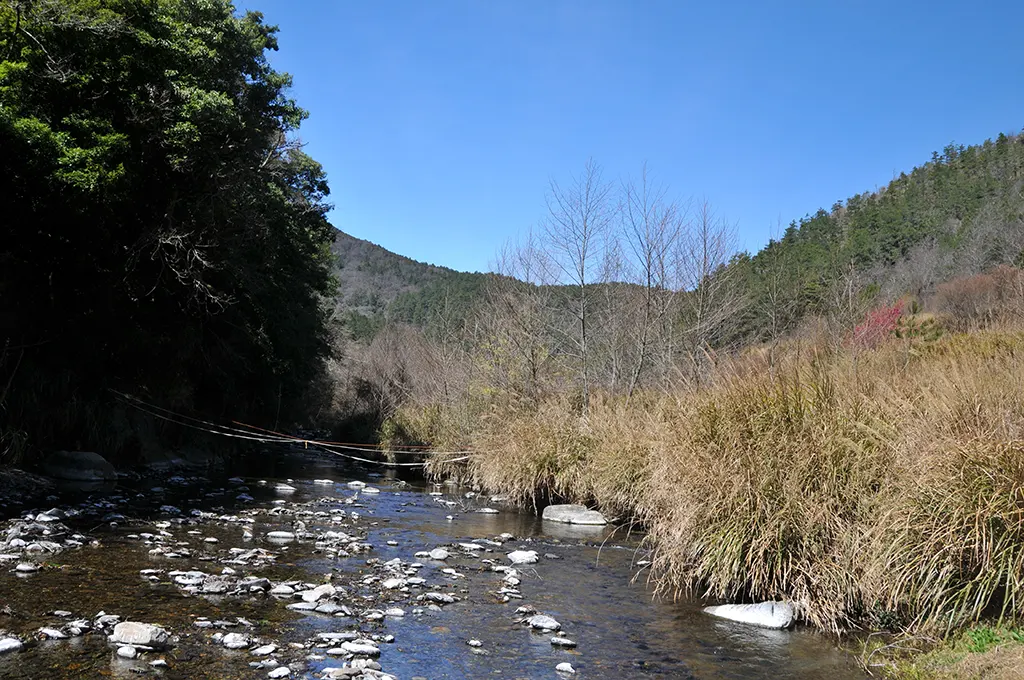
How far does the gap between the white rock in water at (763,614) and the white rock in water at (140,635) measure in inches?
174

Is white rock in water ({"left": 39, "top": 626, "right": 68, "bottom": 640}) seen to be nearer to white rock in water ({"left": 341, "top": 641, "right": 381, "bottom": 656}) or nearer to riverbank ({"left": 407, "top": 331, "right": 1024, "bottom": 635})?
white rock in water ({"left": 341, "top": 641, "right": 381, "bottom": 656})

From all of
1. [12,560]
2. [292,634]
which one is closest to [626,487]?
[292,634]

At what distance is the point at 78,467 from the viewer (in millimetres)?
13227

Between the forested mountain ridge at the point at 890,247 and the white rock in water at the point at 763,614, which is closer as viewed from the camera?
the white rock in water at the point at 763,614

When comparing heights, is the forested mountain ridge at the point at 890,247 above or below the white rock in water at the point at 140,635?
above

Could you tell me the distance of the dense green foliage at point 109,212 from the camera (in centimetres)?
1123

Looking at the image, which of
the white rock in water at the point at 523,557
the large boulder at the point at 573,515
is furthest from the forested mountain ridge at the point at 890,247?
the white rock in water at the point at 523,557

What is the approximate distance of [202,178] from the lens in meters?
14.3

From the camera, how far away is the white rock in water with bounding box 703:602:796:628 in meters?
5.84

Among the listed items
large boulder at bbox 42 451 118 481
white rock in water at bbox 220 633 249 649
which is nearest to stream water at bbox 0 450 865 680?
white rock in water at bbox 220 633 249 649

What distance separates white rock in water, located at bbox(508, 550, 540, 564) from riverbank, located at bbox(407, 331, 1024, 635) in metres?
1.61

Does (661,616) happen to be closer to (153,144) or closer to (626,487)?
(626,487)

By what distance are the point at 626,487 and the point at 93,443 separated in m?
11.4

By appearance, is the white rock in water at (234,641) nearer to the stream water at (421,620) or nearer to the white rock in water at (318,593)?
the stream water at (421,620)
